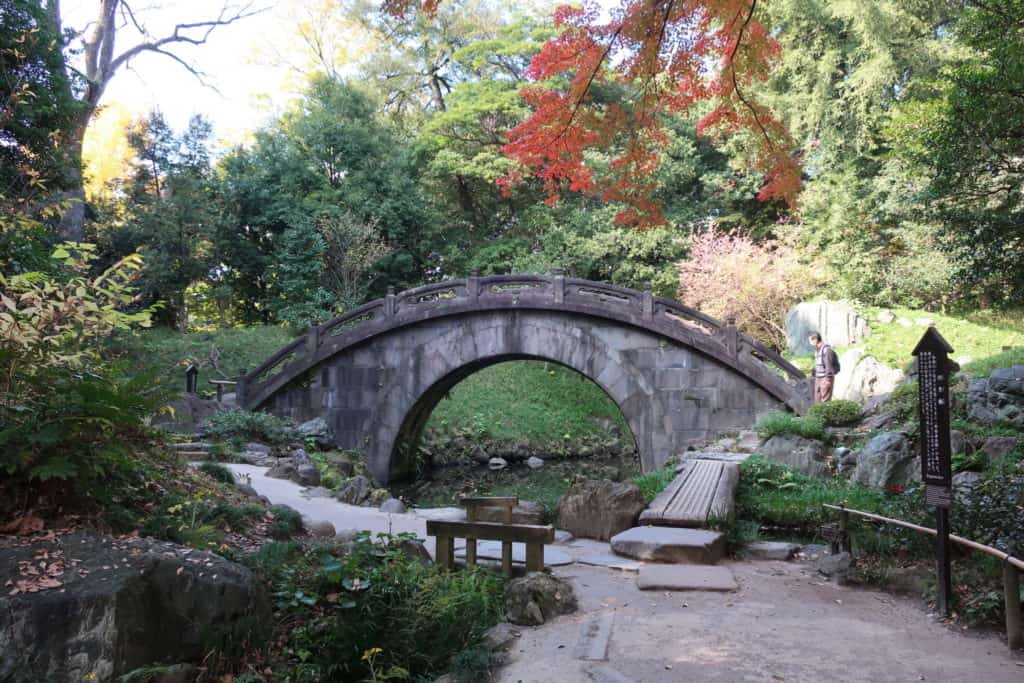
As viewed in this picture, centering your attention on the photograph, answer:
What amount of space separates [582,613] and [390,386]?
11368 mm

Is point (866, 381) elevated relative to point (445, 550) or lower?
elevated

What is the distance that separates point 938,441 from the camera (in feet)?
16.9

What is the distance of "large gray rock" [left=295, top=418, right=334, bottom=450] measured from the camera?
14914 mm

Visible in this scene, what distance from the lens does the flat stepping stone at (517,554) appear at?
6.01 meters

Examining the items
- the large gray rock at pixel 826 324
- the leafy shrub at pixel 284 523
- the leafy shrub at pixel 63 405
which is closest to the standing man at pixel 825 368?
the large gray rock at pixel 826 324

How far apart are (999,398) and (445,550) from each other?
7.70 m

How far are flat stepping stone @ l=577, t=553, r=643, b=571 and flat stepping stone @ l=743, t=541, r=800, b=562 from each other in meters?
1.25

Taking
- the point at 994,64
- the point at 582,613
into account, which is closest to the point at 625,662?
the point at 582,613

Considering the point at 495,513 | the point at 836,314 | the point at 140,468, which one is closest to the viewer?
Result: the point at 140,468

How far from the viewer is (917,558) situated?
5820 mm

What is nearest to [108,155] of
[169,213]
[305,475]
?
[169,213]

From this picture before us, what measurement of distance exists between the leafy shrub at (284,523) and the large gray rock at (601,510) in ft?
9.38

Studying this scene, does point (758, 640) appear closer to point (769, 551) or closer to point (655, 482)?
point (769, 551)

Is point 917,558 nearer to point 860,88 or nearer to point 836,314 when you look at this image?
point 836,314
